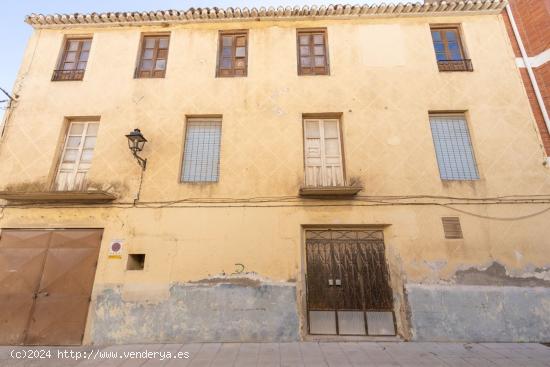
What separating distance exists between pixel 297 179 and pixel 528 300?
16.9 feet

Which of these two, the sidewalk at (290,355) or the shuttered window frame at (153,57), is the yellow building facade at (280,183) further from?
the sidewalk at (290,355)

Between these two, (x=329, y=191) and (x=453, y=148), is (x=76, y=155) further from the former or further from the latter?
(x=453, y=148)

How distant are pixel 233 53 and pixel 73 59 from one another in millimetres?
4394

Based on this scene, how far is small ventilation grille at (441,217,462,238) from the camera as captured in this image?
19.8ft

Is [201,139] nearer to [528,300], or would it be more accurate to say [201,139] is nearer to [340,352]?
[340,352]

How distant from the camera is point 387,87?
7156 mm

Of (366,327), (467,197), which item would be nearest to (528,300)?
(467,197)

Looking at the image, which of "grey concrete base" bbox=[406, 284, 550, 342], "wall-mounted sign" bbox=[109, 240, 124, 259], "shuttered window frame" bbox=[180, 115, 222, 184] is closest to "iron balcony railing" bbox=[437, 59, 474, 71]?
"grey concrete base" bbox=[406, 284, 550, 342]

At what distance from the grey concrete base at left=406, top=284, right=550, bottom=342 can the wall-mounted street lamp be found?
251 inches

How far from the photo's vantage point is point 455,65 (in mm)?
7348

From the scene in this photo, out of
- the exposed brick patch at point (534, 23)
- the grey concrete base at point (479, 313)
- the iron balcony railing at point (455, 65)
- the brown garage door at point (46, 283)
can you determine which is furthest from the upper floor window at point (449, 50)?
the brown garage door at point (46, 283)

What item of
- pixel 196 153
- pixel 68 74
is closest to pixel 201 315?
pixel 196 153

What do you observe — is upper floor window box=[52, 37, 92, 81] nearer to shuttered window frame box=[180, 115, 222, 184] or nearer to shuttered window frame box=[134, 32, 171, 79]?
shuttered window frame box=[134, 32, 171, 79]

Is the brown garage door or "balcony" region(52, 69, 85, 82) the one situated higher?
"balcony" region(52, 69, 85, 82)
